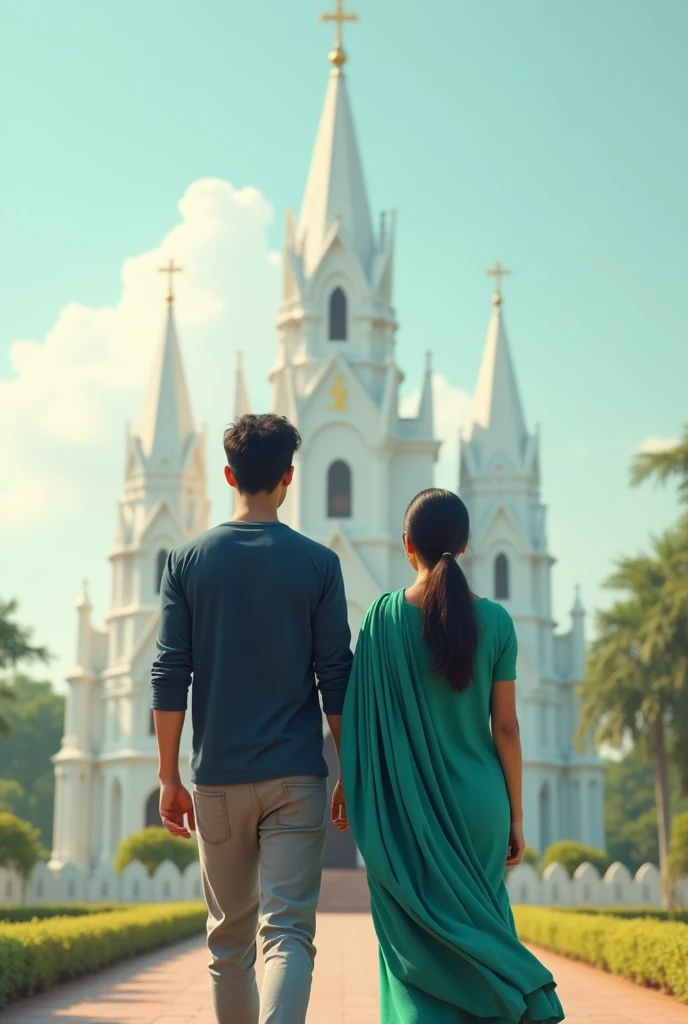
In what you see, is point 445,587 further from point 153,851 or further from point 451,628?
point 153,851

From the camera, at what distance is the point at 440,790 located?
5238mm

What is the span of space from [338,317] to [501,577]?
960cm

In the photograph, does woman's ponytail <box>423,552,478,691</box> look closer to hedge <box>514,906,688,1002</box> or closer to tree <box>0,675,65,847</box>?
hedge <box>514,906,688,1002</box>

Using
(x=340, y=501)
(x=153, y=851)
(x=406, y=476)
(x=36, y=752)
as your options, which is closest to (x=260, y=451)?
(x=153, y=851)

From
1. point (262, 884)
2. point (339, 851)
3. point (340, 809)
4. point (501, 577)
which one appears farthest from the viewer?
point (501, 577)

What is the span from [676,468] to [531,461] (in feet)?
73.1

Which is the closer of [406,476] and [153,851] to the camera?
[153,851]

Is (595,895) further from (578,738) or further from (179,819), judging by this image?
(179,819)

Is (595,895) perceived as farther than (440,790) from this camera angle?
Yes

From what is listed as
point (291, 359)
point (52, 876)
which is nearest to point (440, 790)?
point (52, 876)

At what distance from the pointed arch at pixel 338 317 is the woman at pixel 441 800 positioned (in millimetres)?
37093

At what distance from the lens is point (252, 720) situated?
17.1ft

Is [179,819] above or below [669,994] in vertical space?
above

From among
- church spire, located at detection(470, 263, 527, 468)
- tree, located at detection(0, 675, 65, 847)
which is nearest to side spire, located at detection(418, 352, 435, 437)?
church spire, located at detection(470, 263, 527, 468)
